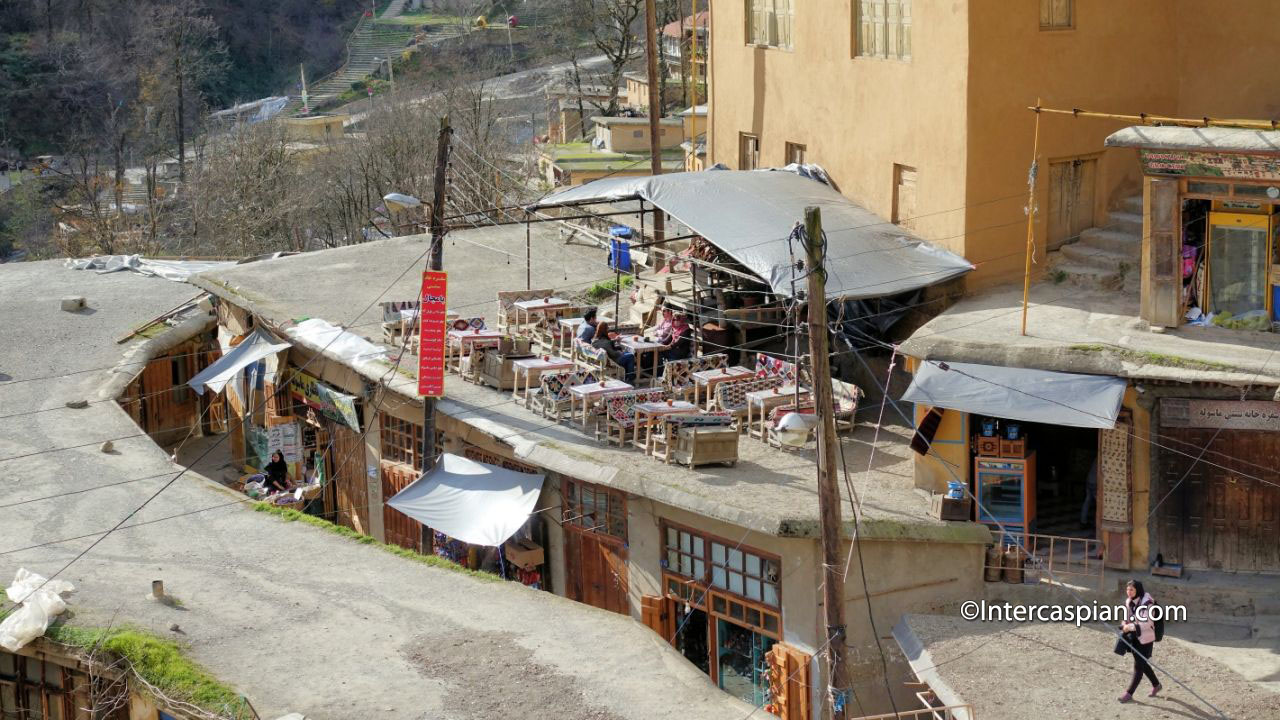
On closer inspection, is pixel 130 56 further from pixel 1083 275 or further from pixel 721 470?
pixel 721 470

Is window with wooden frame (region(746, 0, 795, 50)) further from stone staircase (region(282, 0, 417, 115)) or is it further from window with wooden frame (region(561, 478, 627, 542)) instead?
stone staircase (region(282, 0, 417, 115))

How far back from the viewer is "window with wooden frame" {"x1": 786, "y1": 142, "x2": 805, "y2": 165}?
24.3 metres

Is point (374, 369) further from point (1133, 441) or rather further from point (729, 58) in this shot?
point (1133, 441)

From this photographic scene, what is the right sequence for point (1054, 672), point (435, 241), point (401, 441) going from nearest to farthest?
point (1054, 672) < point (435, 241) < point (401, 441)

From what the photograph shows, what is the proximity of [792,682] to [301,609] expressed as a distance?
18.7 ft

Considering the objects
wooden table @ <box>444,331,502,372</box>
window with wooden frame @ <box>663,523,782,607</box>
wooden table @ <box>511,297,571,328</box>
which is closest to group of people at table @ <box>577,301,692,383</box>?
wooden table @ <box>511,297,571,328</box>

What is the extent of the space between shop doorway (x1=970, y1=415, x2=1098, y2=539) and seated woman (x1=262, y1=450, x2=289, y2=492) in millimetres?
11560

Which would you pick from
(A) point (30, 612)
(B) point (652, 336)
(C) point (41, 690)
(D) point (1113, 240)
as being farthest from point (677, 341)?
(C) point (41, 690)

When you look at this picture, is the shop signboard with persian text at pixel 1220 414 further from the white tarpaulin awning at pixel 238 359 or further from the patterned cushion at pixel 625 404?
the white tarpaulin awning at pixel 238 359

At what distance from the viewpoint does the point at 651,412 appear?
18656mm

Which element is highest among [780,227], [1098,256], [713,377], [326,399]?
[780,227]

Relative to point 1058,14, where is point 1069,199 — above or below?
below

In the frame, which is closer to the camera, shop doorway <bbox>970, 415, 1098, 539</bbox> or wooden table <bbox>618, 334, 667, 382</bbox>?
shop doorway <bbox>970, 415, 1098, 539</bbox>

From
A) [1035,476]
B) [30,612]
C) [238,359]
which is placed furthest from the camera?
[238,359]
